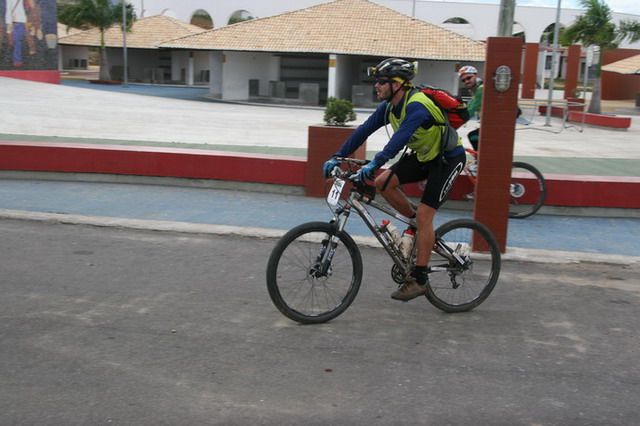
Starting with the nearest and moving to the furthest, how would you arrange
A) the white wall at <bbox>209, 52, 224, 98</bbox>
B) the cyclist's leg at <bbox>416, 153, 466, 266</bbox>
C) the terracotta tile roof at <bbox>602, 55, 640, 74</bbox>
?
the cyclist's leg at <bbox>416, 153, 466, 266</bbox>, the terracotta tile roof at <bbox>602, 55, 640, 74</bbox>, the white wall at <bbox>209, 52, 224, 98</bbox>

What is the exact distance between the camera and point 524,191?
356 inches

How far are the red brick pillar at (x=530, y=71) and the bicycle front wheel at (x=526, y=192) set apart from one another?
36493 millimetres

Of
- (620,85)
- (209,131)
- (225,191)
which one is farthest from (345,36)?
(225,191)

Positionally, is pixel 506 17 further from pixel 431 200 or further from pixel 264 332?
pixel 264 332

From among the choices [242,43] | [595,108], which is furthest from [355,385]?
[242,43]

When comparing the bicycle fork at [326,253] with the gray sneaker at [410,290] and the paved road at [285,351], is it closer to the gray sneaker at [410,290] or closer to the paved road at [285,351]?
the paved road at [285,351]

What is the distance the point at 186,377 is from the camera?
4152 millimetres

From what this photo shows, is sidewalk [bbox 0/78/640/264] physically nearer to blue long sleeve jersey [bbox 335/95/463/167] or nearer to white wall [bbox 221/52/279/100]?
blue long sleeve jersey [bbox 335/95/463/167]

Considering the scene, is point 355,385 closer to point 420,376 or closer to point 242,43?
point 420,376

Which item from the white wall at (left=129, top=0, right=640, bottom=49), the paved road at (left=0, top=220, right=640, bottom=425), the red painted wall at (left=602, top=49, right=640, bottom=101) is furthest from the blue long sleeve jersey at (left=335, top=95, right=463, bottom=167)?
the white wall at (left=129, top=0, right=640, bottom=49)

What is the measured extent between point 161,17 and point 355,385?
49.1m

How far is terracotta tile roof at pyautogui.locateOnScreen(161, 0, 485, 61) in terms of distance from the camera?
3181 centimetres

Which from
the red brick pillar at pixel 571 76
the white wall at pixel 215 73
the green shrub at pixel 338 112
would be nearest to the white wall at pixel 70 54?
the white wall at pixel 215 73

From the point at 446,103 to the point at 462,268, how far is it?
131 cm
